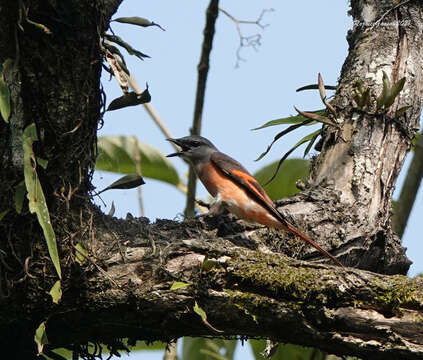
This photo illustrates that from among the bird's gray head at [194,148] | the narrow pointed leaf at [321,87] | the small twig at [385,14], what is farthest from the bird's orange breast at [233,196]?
the small twig at [385,14]

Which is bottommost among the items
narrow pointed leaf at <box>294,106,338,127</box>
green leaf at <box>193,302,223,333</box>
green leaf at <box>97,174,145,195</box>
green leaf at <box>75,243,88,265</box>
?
green leaf at <box>193,302,223,333</box>

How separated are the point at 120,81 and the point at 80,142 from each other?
1.59 ft

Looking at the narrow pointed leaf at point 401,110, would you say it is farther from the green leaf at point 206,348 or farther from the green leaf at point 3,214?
the green leaf at point 3,214

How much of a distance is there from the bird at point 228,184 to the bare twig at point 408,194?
3.63ft

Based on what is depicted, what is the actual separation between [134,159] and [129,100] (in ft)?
8.20

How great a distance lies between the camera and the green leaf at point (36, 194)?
3326 mm

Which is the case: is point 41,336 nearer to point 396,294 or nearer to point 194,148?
point 396,294

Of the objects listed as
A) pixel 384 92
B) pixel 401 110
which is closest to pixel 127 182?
pixel 384 92

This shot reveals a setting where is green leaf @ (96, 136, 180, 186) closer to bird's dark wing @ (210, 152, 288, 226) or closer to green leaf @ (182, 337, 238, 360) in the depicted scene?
bird's dark wing @ (210, 152, 288, 226)

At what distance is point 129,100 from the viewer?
156 inches

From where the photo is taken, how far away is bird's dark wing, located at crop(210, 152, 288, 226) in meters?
5.60

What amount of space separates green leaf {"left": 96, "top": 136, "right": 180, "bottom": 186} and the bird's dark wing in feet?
1.65

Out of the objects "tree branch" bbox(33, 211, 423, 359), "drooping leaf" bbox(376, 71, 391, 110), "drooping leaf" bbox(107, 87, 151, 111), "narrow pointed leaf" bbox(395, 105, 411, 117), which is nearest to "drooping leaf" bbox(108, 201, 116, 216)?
"tree branch" bbox(33, 211, 423, 359)

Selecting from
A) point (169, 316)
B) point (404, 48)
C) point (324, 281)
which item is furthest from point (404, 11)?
point (169, 316)
